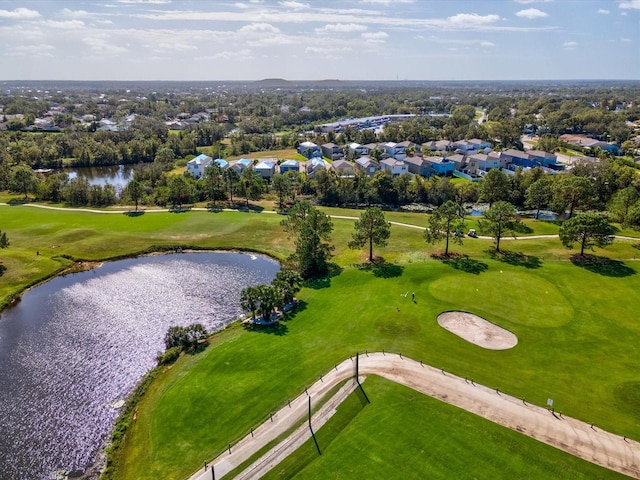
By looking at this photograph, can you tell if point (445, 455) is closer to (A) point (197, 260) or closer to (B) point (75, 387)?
(B) point (75, 387)

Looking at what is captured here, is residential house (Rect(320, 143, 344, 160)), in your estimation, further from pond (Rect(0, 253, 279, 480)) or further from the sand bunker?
the sand bunker

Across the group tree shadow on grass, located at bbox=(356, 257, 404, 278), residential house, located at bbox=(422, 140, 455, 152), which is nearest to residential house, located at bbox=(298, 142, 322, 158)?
residential house, located at bbox=(422, 140, 455, 152)

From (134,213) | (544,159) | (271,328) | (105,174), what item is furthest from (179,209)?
(544,159)

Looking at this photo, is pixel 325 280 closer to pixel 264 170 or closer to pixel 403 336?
pixel 403 336

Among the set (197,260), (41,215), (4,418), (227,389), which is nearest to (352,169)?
(197,260)

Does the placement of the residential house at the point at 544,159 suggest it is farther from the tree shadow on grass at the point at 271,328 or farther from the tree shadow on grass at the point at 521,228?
the tree shadow on grass at the point at 271,328
